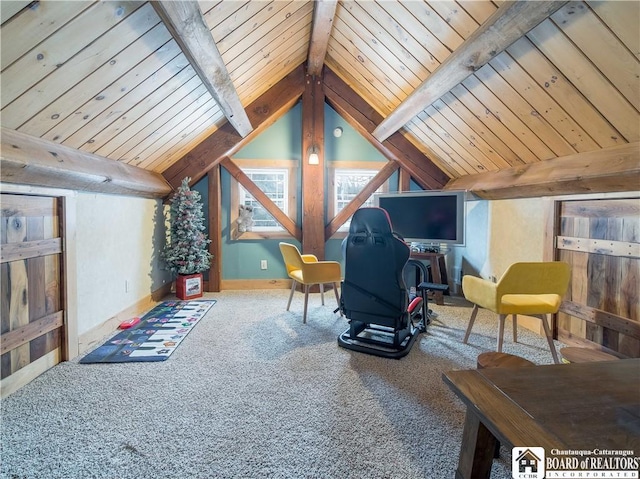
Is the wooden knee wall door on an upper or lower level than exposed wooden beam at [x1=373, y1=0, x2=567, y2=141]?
lower

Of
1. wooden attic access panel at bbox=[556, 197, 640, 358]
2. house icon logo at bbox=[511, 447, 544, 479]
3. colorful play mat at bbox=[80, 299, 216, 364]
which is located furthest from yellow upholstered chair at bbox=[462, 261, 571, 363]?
colorful play mat at bbox=[80, 299, 216, 364]

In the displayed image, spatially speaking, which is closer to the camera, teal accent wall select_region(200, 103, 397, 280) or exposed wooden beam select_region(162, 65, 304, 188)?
exposed wooden beam select_region(162, 65, 304, 188)

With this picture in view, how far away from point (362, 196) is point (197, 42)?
318cm

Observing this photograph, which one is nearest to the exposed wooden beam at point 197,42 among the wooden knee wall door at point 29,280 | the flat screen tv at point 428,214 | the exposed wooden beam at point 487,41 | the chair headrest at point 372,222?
the wooden knee wall door at point 29,280

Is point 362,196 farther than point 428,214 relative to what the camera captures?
Yes

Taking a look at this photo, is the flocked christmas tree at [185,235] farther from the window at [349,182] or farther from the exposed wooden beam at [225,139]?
the window at [349,182]

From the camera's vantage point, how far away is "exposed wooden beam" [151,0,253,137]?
5.44 feet

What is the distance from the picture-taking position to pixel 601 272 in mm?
2516

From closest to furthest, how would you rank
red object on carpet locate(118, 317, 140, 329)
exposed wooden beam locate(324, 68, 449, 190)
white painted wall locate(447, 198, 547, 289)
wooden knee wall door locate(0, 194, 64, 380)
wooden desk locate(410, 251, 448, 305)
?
1. wooden knee wall door locate(0, 194, 64, 380)
2. red object on carpet locate(118, 317, 140, 329)
3. white painted wall locate(447, 198, 547, 289)
4. wooden desk locate(410, 251, 448, 305)
5. exposed wooden beam locate(324, 68, 449, 190)

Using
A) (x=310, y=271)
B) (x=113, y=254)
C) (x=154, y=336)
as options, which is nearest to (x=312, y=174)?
(x=310, y=271)

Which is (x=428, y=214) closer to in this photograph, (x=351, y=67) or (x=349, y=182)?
(x=349, y=182)

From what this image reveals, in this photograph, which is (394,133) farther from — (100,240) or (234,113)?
(100,240)

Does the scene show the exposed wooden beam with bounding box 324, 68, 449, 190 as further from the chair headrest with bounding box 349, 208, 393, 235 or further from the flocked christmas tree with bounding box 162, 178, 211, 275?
the flocked christmas tree with bounding box 162, 178, 211, 275

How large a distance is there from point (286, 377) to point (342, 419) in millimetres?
582
